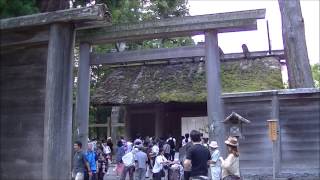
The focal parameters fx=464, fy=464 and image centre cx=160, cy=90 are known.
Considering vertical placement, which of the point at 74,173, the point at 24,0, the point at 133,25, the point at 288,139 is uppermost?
the point at 133,25

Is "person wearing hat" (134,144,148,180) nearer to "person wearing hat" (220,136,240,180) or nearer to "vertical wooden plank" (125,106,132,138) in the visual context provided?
"person wearing hat" (220,136,240,180)

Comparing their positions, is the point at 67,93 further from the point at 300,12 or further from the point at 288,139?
the point at 300,12

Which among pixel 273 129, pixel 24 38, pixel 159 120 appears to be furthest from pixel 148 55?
pixel 24 38

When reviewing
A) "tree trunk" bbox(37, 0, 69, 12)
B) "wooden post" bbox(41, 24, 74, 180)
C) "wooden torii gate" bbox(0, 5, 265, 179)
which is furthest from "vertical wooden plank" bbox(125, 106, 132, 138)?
"wooden post" bbox(41, 24, 74, 180)

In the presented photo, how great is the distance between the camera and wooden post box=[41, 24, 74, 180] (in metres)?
6.67

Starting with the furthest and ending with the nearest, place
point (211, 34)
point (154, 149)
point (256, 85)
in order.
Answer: point (256, 85) → point (154, 149) → point (211, 34)

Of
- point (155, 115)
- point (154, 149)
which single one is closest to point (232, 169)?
point (154, 149)

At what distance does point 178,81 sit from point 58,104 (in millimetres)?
13619

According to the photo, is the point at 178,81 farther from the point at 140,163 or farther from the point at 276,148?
the point at 276,148

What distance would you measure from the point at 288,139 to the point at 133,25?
19.2ft

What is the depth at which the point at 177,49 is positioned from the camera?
48.1ft

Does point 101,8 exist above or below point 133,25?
below

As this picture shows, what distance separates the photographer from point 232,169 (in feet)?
25.7

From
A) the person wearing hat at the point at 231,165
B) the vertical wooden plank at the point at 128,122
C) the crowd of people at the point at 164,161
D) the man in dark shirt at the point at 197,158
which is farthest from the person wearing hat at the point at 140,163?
the vertical wooden plank at the point at 128,122
